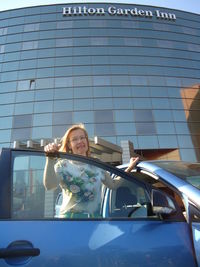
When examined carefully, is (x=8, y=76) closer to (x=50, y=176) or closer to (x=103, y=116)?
(x=103, y=116)

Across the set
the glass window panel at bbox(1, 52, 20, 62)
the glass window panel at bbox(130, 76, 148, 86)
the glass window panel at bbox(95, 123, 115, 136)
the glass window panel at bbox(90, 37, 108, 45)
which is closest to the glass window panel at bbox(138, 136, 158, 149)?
the glass window panel at bbox(95, 123, 115, 136)

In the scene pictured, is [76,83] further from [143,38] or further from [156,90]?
[143,38]

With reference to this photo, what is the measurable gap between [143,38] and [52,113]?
11535 mm

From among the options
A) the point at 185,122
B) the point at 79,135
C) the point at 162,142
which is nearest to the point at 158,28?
the point at 185,122

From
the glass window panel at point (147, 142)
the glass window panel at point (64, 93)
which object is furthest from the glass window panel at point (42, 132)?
the glass window panel at point (147, 142)

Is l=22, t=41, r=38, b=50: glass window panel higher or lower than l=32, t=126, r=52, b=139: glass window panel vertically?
higher

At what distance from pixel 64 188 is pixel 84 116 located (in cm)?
1649

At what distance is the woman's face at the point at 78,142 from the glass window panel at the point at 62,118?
15738 mm

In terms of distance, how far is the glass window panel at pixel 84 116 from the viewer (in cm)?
1784

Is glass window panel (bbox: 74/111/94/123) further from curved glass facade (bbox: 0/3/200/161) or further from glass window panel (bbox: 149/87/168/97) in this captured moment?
glass window panel (bbox: 149/87/168/97)

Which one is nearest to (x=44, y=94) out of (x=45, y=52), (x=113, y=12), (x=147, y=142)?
(x=45, y=52)

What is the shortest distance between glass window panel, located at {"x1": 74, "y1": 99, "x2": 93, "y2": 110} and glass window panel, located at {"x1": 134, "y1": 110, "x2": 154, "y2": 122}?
372 cm

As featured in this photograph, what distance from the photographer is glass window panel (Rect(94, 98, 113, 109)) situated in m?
18.4

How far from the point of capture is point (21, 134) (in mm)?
17500
